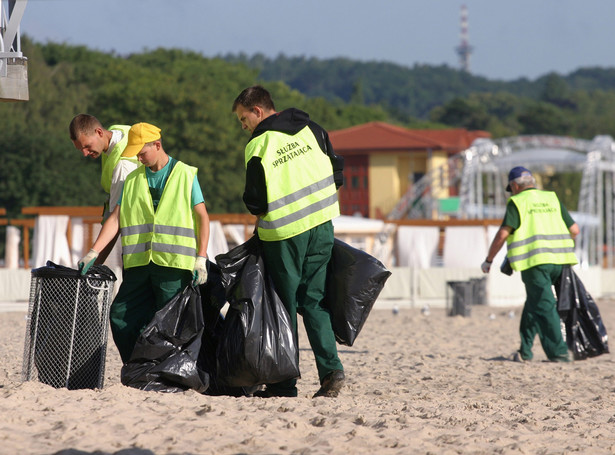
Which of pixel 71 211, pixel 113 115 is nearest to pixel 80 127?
pixel 71 211

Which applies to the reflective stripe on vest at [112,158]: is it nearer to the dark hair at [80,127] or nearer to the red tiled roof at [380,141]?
the dark hair at [80,127]

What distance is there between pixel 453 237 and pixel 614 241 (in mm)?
42974

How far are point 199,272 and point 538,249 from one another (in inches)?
163

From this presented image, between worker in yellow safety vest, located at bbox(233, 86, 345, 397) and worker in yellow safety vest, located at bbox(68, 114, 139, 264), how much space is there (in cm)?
82

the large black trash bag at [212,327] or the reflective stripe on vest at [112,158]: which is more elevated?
the reflective stripe on vest at [112,158]

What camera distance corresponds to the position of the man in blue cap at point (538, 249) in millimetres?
9289

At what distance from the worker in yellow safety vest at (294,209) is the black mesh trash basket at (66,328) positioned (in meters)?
1.01

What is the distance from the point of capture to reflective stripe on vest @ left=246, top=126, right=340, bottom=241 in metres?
6.11

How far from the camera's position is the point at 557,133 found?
116 metres

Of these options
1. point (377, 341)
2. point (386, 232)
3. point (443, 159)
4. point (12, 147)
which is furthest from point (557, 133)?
point (377, 341)

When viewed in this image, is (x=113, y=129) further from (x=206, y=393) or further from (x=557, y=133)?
(x=557, y=133)

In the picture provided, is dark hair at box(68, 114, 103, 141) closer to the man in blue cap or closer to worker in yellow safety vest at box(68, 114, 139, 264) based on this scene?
worker in yellow safety vest at box(68, 114, 139, 264)

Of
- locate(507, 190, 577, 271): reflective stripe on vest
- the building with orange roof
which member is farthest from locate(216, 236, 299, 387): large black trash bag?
the building with orange roof

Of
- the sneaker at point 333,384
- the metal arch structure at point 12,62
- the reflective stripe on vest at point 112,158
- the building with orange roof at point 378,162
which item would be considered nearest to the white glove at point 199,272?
the sneaker at point 333,384
